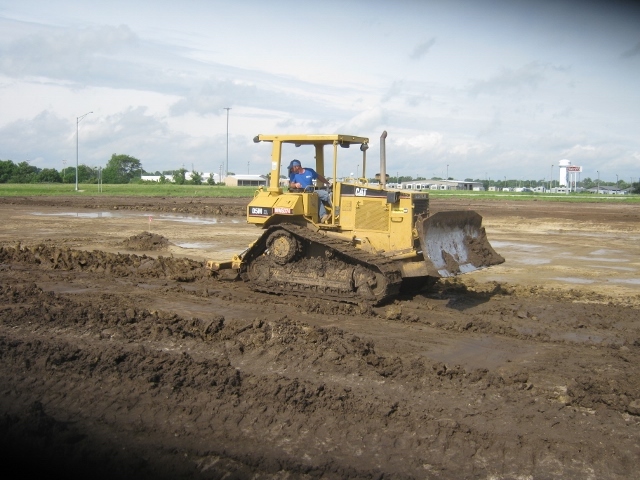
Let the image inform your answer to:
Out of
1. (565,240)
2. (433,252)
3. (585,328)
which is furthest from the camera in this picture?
(565,240)

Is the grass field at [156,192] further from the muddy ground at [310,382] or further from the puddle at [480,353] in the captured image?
the puddle at [480,353]

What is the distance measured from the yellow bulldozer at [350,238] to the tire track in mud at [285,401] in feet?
8.41

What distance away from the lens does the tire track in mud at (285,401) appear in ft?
18.3

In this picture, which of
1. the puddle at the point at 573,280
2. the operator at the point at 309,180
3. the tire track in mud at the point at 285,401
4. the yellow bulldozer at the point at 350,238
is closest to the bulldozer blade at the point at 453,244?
the yellow bulldozer at the point at 350,238

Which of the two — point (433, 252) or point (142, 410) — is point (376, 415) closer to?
point (142, 410)

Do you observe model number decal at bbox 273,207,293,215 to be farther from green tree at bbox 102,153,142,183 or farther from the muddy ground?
green tree at bbox 102,153,142,183

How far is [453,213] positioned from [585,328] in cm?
301

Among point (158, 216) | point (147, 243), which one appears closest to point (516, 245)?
Answer: point (147, 243)

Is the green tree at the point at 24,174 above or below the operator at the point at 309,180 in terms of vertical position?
above

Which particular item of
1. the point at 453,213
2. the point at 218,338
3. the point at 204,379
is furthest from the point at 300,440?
the point at 453,213

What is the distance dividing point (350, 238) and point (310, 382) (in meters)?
5.37

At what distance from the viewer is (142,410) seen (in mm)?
6434

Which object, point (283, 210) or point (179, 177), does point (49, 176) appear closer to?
point (179, 177)

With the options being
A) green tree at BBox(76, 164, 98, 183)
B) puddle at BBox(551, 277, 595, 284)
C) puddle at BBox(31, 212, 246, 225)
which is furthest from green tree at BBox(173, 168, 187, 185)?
puddle at BBox(551, 277, 595, 284)
